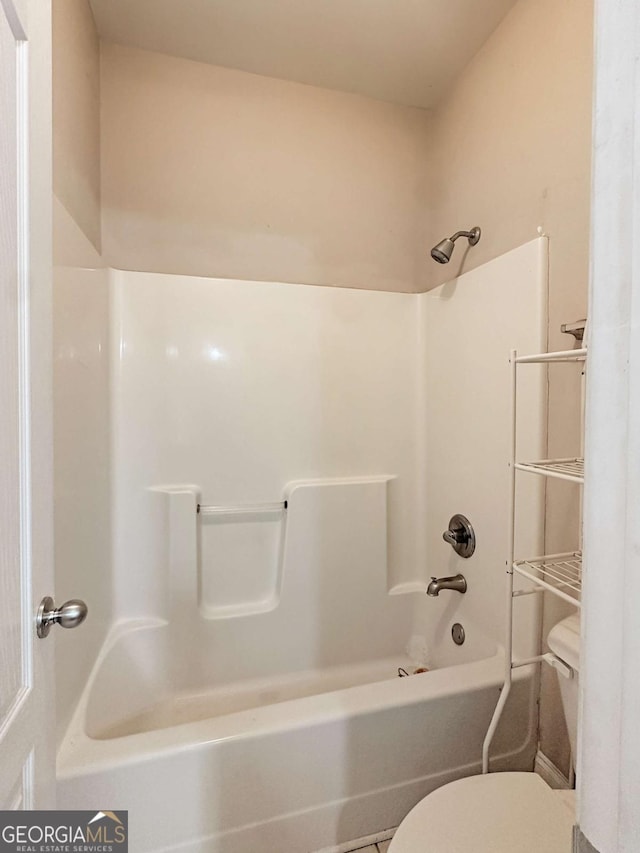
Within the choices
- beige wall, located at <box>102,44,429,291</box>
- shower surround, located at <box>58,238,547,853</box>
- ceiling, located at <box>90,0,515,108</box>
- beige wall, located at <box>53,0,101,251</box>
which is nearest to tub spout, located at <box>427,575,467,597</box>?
shower surround, located at <box>58,238,547,853</box>

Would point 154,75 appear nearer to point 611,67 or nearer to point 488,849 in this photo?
point 611,67

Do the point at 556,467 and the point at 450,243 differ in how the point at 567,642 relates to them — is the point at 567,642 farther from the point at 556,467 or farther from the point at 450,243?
the point at 450,243

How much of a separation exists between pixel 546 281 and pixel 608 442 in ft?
3.80

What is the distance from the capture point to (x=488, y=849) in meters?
0.80

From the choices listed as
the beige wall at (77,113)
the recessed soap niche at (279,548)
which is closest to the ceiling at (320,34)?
the beige wall at (77,113)

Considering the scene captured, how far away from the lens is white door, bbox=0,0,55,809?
0.54 meters

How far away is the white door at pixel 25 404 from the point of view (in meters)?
0.54

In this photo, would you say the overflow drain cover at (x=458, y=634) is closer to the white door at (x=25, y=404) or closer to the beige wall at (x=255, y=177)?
the white door at (x=25, y=404)

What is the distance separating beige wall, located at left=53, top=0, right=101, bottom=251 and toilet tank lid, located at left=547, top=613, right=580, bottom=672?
1667 mm

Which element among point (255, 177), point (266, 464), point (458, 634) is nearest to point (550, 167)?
point (255, 177)

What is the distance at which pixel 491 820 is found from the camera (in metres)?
0.86

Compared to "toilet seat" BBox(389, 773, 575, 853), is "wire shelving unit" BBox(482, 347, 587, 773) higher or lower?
higher

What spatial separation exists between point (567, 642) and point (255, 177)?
1962mm

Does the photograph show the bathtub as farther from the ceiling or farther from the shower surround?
the ceiling
